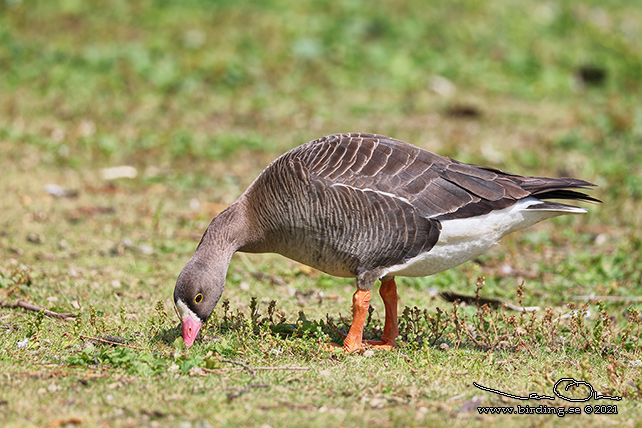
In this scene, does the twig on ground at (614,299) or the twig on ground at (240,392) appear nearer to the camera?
the twig on ground at (240,392)

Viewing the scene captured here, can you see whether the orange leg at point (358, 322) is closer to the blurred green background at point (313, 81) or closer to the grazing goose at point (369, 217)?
the grazing goose at point (369, 217)

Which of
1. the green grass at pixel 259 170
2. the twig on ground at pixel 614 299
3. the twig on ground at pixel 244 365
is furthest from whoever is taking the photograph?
the twig on ground at pixel 614 299

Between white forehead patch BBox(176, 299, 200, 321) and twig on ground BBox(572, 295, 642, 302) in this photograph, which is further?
twig on ground BBox(572, 295, 642, 302)

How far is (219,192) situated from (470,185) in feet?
18.9

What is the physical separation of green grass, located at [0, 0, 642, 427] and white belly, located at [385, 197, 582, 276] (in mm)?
604

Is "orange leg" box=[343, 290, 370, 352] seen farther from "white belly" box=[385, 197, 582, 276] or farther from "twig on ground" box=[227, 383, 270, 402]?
"twig on ground" box=[227, 383, 270, 402]

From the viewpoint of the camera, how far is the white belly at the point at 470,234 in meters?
5.75

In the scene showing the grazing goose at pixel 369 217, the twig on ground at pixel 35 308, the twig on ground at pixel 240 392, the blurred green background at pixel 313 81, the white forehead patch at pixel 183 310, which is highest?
the blurred green background at pixel 313 81

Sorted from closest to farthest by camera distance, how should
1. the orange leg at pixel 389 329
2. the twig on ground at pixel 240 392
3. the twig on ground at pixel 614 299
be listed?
the twig on ground at pixel 240 392 → the orange leg at pixel 389 329 → the twig on ground at pixel 614 299

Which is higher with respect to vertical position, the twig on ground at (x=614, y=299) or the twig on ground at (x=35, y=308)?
the twig on ground at (x=614, y=299)

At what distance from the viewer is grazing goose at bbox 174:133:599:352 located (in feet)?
18.6

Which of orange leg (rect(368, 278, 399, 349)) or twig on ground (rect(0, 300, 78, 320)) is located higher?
orange leg (rect(368, 278, 399, 349))

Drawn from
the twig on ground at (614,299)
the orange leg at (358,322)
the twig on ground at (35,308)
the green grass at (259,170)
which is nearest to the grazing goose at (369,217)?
the orange leg at (358,322)

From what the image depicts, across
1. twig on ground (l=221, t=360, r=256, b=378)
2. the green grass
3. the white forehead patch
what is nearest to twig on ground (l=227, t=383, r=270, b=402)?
the green grass
